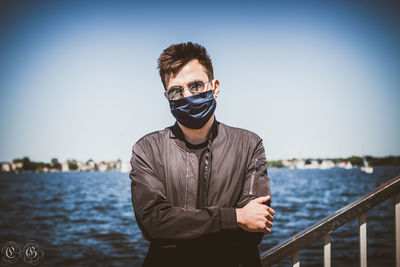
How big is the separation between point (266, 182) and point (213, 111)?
2.14ft

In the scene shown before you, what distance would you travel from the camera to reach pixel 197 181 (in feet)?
6.51

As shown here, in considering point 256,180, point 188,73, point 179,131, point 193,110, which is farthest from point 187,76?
point 256,180

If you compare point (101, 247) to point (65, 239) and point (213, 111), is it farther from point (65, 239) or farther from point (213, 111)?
point (213, 111)

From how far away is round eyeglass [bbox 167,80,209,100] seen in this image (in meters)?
2.19

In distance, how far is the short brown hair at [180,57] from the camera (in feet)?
7.04

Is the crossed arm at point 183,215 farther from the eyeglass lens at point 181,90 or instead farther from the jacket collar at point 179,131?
the eyeglass lens at point 181,90

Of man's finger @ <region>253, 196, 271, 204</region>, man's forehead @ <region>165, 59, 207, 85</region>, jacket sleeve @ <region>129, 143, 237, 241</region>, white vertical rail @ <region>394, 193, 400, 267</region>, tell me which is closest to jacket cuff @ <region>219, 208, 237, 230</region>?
jacket sleeve @ <region>129, 143, 237, 241</region>

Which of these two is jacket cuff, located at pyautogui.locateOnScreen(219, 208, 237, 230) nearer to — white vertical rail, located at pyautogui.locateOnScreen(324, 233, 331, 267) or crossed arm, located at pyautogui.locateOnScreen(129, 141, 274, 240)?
crossed arm, located at pyautogui.locateOnScreen(129, 141, 274, 240)

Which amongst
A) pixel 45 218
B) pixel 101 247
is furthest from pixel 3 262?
pixel 45 218

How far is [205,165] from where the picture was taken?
204 centimetres

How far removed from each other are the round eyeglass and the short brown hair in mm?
102

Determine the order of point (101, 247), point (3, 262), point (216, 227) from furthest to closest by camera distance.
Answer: point (101, 247) < point (3, 262) < point (216, 227)

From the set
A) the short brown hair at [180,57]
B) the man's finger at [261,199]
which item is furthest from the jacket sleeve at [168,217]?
the short brown hair at [180,57]

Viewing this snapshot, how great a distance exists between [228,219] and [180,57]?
118 centimetres
